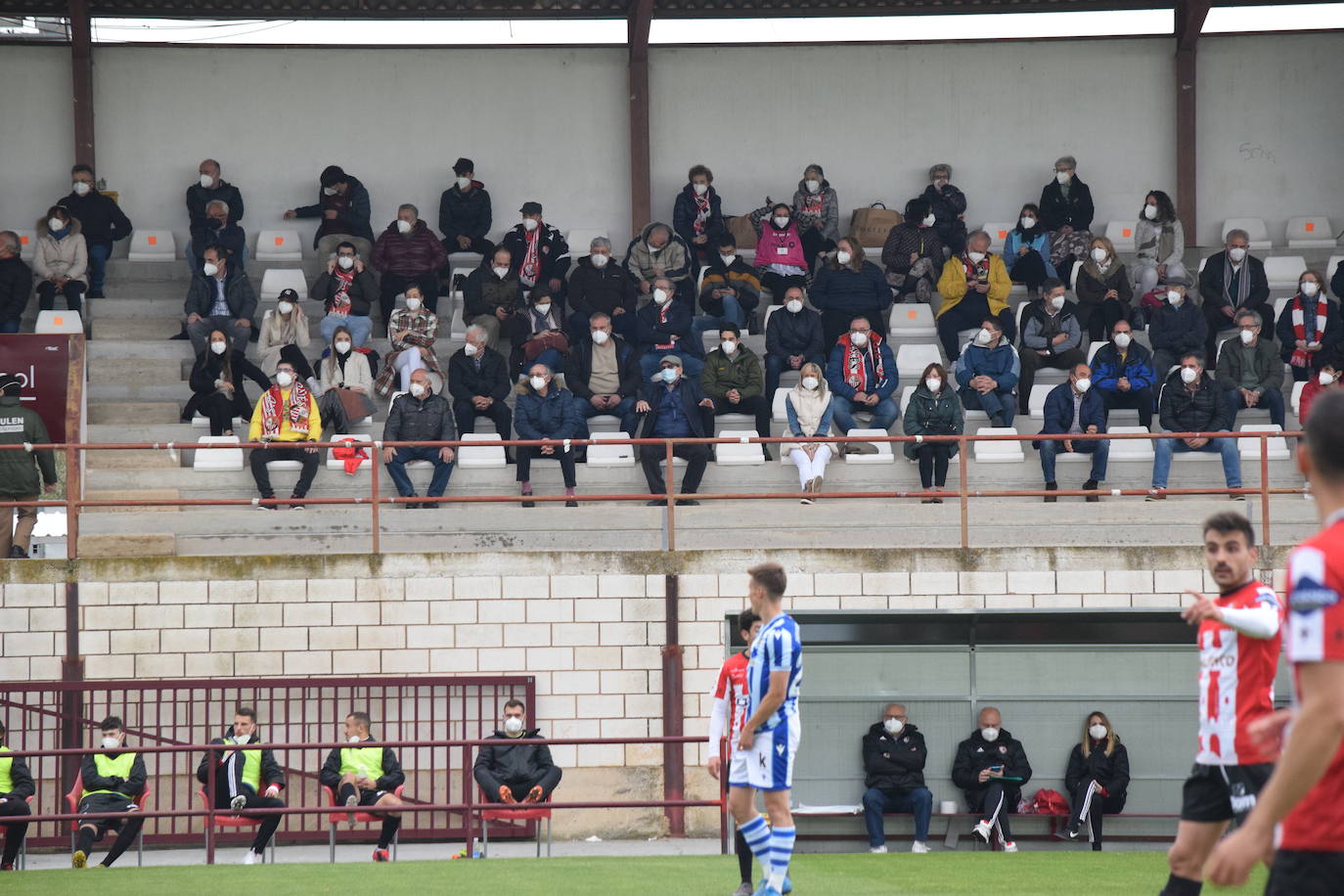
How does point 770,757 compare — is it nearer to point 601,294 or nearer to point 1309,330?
point 601,294

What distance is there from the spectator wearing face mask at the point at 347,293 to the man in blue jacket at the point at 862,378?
5357 mm

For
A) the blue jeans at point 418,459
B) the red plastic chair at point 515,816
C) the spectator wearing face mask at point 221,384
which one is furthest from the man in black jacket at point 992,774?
the spectator wearing face mask at point 221,384

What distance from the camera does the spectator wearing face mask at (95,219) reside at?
19516mm

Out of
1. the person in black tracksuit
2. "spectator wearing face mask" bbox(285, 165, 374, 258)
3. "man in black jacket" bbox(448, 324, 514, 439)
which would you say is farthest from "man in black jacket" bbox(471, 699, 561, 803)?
"spectator wearing face mask" bbox(285, 165, 374, 258)

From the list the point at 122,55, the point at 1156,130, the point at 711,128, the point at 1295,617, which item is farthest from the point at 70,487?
the point at 1156,130

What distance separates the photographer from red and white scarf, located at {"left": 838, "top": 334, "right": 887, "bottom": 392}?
17.1 m

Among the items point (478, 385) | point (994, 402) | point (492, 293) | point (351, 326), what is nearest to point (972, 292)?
point (994, 402)

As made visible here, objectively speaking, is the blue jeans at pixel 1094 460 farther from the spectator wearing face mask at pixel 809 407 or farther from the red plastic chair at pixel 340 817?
the red plastic chair at pixel 340 817

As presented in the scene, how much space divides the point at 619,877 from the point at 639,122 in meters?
13.0

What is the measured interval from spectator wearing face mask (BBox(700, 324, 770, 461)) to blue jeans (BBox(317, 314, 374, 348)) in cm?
401

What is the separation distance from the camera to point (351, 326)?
60.1ft

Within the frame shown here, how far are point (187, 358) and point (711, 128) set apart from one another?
24.6 feet

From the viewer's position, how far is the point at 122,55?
20922 mm

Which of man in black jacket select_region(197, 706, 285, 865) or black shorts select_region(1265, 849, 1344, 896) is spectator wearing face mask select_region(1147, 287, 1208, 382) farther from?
black shorts select_region(1265, 849, 1344, 896)
